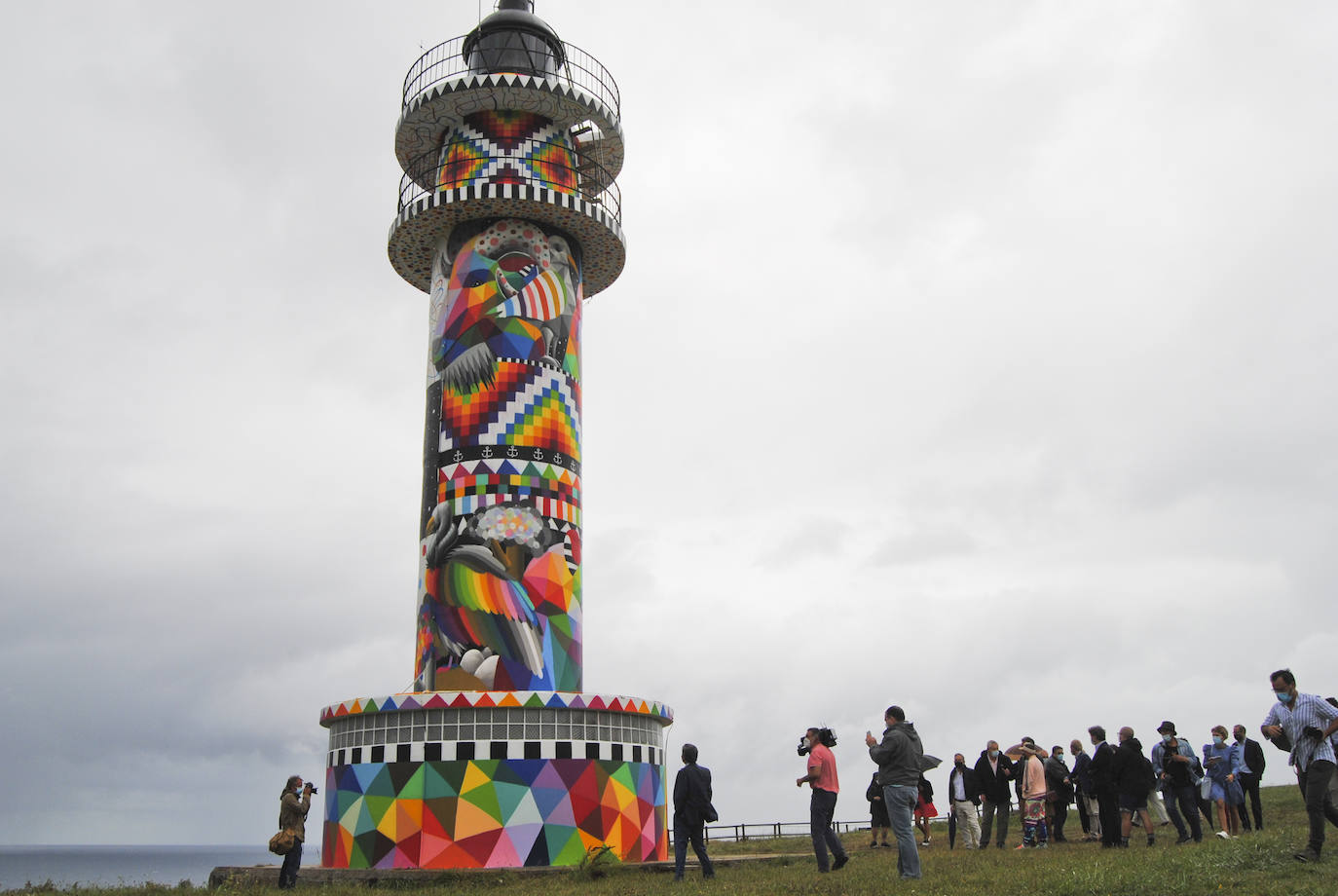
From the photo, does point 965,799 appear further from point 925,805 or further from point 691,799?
point 691,799

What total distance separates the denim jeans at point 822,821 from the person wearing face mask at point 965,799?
5808mm

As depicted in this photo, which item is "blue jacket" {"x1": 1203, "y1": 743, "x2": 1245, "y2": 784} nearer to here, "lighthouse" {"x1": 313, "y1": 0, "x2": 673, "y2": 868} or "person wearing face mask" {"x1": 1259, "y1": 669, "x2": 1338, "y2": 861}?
"person wearing face mask" {"x1": 1259, "y1": 669, "x2": 1338, "y2": 861}

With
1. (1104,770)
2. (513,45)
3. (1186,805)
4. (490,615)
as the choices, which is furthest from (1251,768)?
(513,45)

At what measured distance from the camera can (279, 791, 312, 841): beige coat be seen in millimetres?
17234

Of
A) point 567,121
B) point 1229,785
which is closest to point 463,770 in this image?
point 1229,785

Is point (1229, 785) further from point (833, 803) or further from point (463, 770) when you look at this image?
point (463, 770)

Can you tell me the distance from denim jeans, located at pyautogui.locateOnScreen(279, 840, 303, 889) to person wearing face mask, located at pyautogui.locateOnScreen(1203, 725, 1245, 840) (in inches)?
568

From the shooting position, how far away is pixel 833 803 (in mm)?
15094

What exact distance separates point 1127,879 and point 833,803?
4448 mm

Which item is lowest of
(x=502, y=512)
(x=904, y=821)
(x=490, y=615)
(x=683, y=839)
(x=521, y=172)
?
(x=683, y=839)

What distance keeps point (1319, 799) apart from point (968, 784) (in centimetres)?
852

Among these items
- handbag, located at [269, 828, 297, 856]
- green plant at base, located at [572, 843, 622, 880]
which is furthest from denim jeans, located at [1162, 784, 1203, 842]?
handbag, located at [269, 828, 297, 856]

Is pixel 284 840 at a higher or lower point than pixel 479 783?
lower

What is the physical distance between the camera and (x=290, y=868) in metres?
17.6
